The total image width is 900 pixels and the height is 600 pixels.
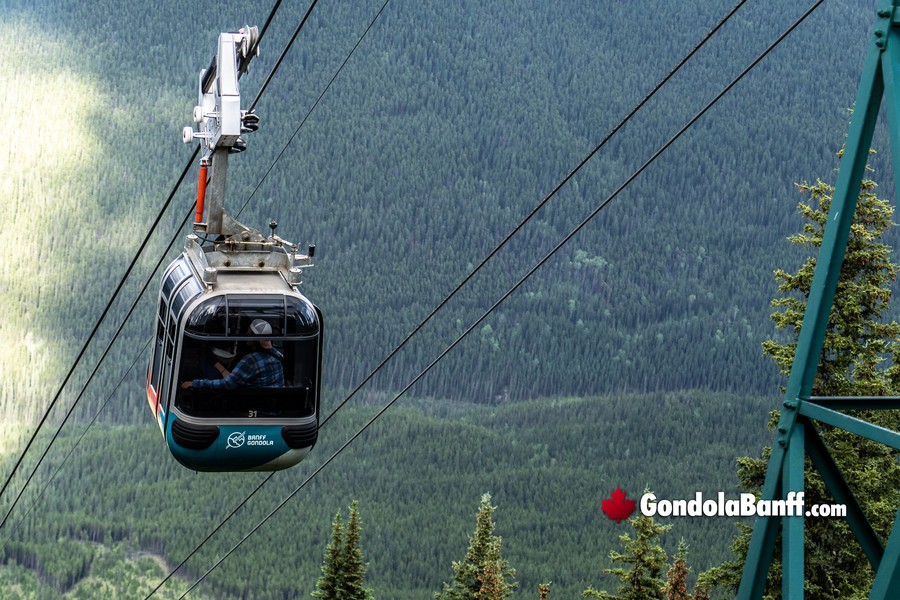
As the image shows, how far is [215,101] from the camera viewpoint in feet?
54.6

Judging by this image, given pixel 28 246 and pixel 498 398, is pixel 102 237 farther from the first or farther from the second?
pixel 498 398

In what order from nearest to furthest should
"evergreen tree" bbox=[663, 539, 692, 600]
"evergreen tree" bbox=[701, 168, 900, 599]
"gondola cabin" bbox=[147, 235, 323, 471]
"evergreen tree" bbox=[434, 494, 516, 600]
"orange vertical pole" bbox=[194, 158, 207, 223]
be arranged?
1. "gondola cabin" bbox=[147, 235, 323, 471]
2. "orange vertical pole" bbox=[194, 158, 207, 223]
3. "evergreen tree" bbox=[701, 168, 900, 599]
4. "evergreen tree" bbox=[663, 539, 692, 600]
5. "evergreen tree" bbox=[434, 494, 516, 600]

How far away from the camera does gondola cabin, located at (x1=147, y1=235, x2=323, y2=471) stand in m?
14.8

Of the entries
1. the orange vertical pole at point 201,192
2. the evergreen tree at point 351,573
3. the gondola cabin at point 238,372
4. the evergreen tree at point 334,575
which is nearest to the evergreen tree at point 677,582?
the evergreen tree at point 351,573

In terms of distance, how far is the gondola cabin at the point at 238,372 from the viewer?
1483cm

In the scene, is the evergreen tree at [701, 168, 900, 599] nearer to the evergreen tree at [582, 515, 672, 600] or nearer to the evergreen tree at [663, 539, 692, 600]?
the evergreen tree at [663, 539, 692, 600]

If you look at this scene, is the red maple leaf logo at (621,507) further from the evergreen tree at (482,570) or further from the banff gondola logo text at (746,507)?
the banff gondola logo text at (746,507)

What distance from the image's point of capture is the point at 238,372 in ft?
49.1

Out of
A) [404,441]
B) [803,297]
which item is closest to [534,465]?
[404,441]

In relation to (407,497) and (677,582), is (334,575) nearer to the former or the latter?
(677,582)

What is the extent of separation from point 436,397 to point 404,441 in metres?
24.1

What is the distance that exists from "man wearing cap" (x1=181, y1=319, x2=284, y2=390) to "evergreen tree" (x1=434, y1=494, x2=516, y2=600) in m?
20.5

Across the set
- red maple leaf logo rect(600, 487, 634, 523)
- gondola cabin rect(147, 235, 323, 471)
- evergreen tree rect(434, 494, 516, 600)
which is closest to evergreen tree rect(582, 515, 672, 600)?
red maple leaf logo rect(600, 487, 634, 523)

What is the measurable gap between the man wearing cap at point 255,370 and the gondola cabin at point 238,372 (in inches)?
0.4
